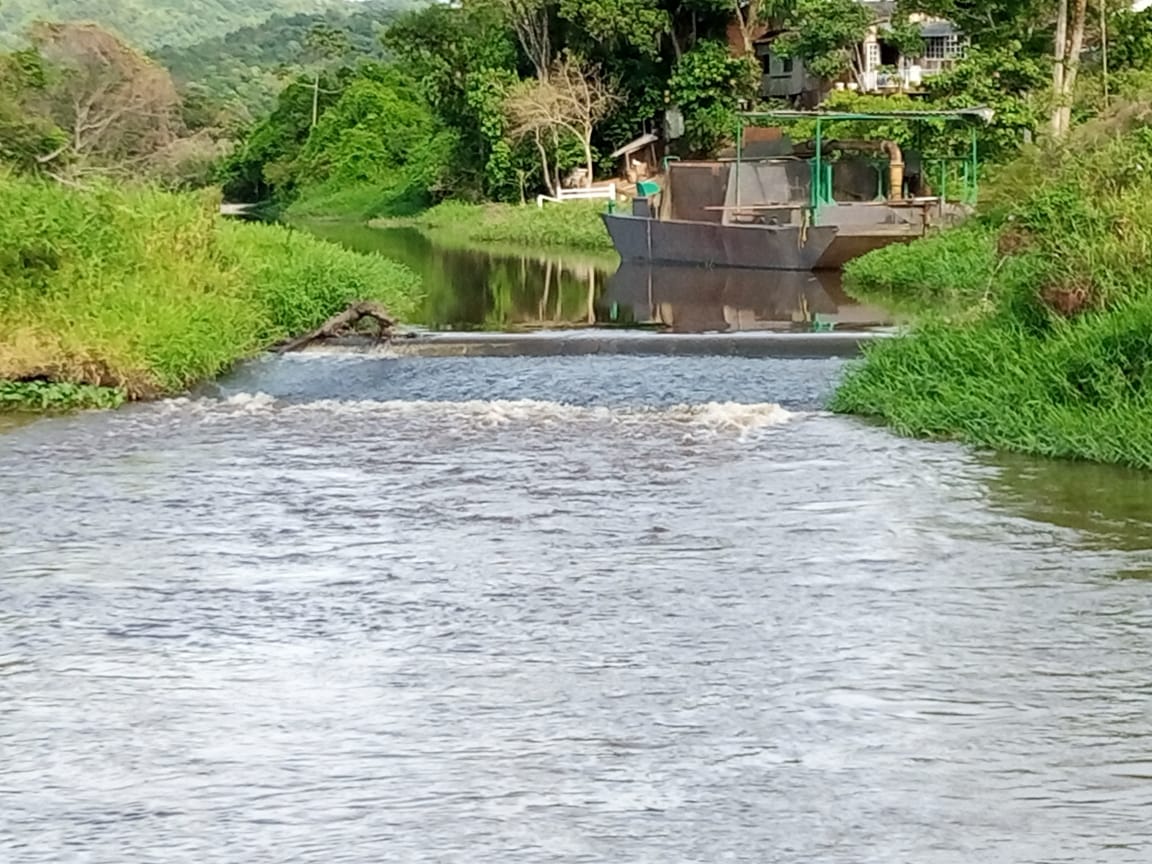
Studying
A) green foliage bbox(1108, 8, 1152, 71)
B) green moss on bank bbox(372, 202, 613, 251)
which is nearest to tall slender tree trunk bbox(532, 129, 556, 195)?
green moss on bank bbox(372, 202, 613, 251)

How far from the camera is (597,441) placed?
13078 millimetres

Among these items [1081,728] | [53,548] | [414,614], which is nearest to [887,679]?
[1081,728]

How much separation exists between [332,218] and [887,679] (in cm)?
5534

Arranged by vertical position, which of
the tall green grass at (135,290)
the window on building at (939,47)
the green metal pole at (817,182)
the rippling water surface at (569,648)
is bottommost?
the rippling water surface at (569,648)

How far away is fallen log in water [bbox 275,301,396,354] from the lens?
18156 millimetres

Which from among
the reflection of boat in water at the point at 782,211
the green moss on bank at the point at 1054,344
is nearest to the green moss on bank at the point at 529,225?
the reflection of boat in water at the point at 782,211

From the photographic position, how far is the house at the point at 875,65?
1842 inches

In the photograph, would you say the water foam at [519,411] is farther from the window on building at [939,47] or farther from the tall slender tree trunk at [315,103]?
the tall slender tree trunk at [315,103]

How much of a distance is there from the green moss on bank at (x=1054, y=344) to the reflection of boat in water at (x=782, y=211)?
11.7m

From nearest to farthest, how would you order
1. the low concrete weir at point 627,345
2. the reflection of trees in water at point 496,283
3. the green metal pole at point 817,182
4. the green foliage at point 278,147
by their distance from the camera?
the low concrete weir at point 627,345 < the reflection of trees in water at point 496,283 < the green metal pole at point 817,182 < the green foliage at point 278,147

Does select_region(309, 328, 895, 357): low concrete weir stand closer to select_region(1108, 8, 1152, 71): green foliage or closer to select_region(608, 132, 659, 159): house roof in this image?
select_region(1108, 8, 1152, 71): green foliage

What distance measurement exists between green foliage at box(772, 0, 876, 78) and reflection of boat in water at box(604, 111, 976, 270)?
462 inches

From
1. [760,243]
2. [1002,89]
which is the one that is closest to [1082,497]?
[760,243]

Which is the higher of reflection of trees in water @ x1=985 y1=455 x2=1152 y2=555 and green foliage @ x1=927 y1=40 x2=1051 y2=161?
green foliage @ x1=927 y1=40 x2=1051 y2=161
